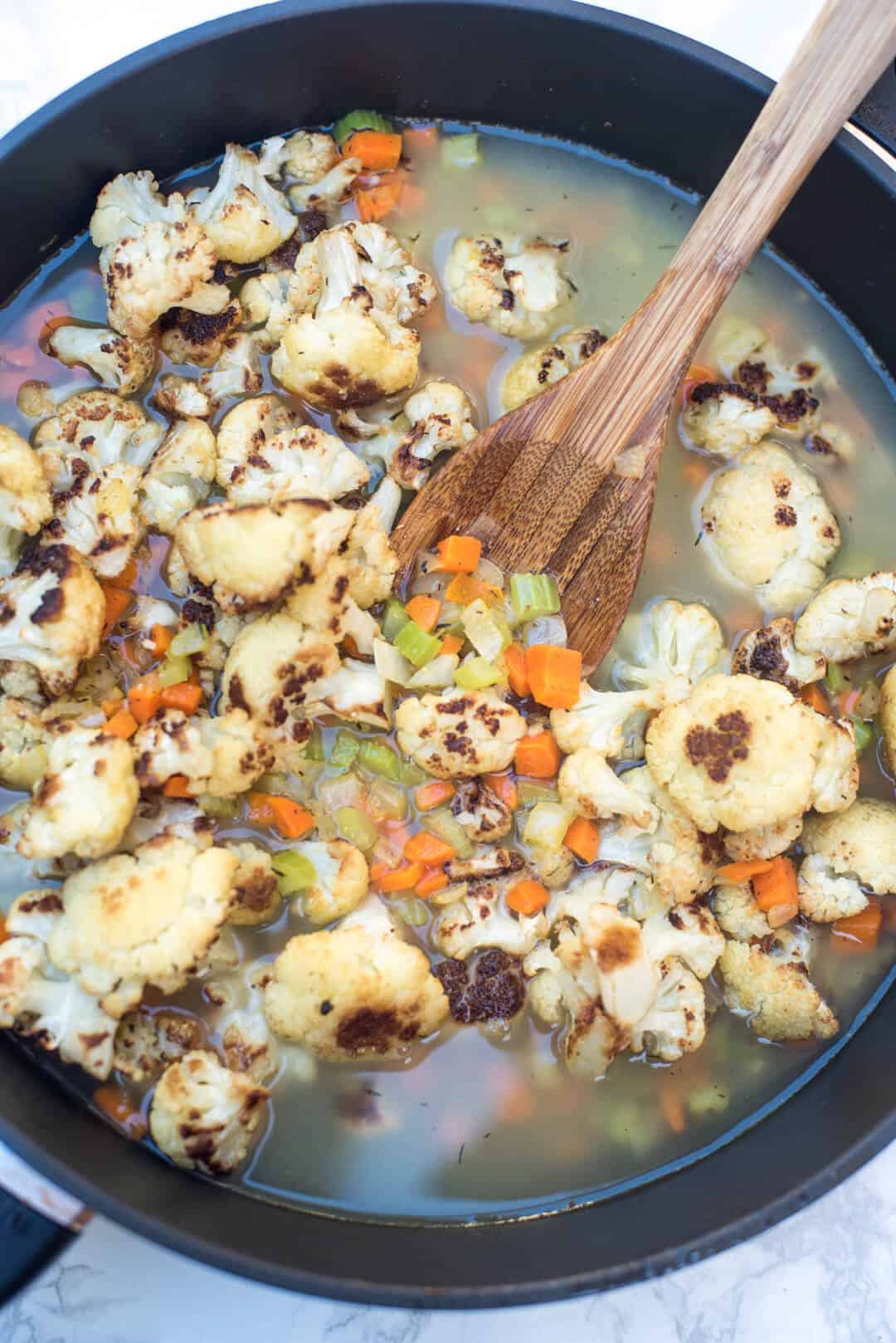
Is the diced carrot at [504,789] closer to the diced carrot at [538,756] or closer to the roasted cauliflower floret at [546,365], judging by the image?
the diced carrot at [538,756]

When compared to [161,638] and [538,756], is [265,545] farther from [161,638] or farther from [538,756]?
[538,756]

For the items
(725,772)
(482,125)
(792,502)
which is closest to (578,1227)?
(725,772)

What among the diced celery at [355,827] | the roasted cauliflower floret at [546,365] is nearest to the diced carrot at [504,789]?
the diced celery at [355,827]

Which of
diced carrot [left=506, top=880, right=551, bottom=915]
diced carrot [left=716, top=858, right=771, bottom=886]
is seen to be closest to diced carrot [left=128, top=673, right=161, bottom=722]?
diced carrot [left=506, top=880, right=551, bottom=915]

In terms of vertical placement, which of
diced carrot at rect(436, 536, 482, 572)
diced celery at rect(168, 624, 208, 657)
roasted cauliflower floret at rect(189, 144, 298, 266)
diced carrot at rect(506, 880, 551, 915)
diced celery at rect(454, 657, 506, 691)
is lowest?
diced carrot at rect(506, 880, 551, 915)

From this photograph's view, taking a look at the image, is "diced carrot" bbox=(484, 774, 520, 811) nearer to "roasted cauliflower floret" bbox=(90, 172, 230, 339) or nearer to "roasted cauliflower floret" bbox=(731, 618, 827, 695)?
"roasted cauliflower floret" bbox=(731, 618, 827, 695)

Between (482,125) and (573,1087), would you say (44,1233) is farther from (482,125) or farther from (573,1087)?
(482,125)
